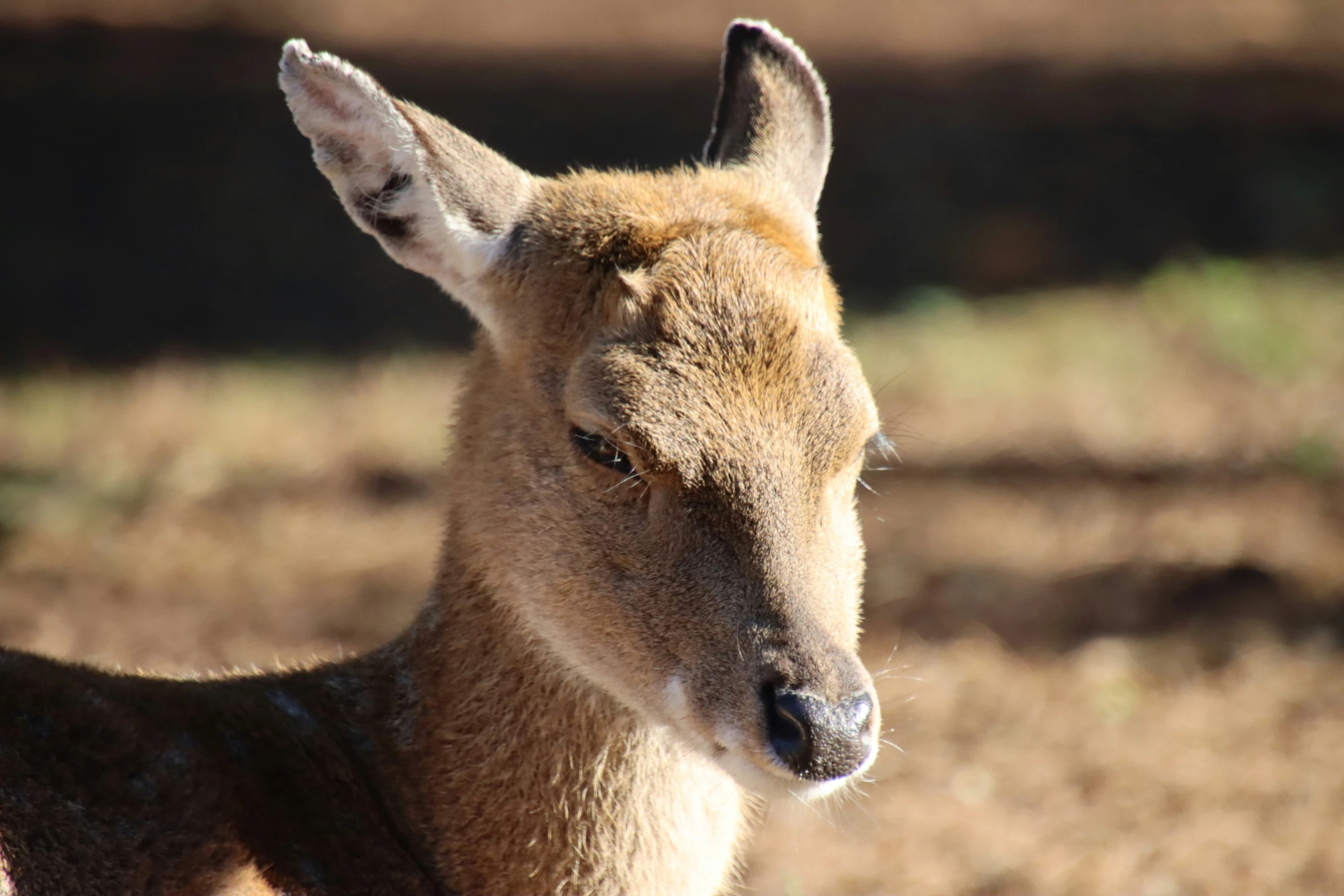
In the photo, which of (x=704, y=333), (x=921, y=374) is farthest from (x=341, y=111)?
(x=921, y=374)

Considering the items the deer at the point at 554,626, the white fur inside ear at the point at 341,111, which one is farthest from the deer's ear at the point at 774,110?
the white fur inside ear at the point at 341,111

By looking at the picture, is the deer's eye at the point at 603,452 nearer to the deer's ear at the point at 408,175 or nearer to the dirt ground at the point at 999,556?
the deer's ear at the point at 408,175

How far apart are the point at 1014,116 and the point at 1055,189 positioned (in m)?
1.09

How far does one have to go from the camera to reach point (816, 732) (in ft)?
11.1

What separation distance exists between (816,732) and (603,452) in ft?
3.02

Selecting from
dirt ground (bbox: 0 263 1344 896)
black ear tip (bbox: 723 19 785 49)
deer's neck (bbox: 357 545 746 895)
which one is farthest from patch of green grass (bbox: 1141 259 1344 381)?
deer's neck (bbox: 357 545 746 895)

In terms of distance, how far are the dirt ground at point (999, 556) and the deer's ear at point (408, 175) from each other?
4.50 feet

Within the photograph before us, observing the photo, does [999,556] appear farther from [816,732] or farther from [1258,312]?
[816,732]

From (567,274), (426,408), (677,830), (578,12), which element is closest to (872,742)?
(677,830)

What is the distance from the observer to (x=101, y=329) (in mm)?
10172

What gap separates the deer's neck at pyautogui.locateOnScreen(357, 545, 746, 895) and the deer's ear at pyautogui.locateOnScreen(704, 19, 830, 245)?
5.70 ft

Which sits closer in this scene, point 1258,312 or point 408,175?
point 408,175

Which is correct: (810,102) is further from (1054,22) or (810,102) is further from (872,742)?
(1054,22)

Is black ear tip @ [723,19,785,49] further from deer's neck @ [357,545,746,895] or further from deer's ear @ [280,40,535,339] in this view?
deer's neck @ [357,545,746,895]
